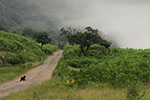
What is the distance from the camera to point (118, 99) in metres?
7.72

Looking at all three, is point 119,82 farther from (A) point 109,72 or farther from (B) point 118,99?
(B) point 118,99

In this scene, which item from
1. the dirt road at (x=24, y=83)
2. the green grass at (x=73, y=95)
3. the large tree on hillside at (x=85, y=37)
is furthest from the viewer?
the large tree on hillside at (x=85, y=37)

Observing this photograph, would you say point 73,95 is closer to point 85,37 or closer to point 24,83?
point 24,83

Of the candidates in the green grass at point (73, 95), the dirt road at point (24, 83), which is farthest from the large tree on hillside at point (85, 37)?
the green grass at point (73, 95)

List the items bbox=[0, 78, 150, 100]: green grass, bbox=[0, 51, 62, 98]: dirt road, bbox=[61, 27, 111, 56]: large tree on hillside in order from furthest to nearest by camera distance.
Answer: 1. bbox=[61, 27, 111, 56]: large tree on hillside
2. bbox=[0, 51, 62, 98]: dirt road
3. bbox=[0, 78, 150, 100]: green grass

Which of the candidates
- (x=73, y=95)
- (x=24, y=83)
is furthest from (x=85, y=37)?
(x=73, y=95)

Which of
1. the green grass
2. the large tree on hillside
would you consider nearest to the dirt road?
the green grass

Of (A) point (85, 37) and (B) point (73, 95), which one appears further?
(A) point (85, 37)

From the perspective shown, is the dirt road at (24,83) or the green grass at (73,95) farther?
the dirt road at (24,83)

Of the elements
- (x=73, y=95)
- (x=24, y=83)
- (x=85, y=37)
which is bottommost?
(x=24, y=83)

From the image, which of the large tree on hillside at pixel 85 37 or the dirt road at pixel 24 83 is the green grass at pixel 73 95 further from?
the large tree on hillside at pixel 85 37

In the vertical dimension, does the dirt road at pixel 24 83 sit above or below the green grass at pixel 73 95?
below

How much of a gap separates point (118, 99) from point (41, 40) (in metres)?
43.5

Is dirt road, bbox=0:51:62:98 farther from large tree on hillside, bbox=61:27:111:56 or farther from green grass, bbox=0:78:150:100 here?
large tree on hillside, bbox=61:27:111:56
